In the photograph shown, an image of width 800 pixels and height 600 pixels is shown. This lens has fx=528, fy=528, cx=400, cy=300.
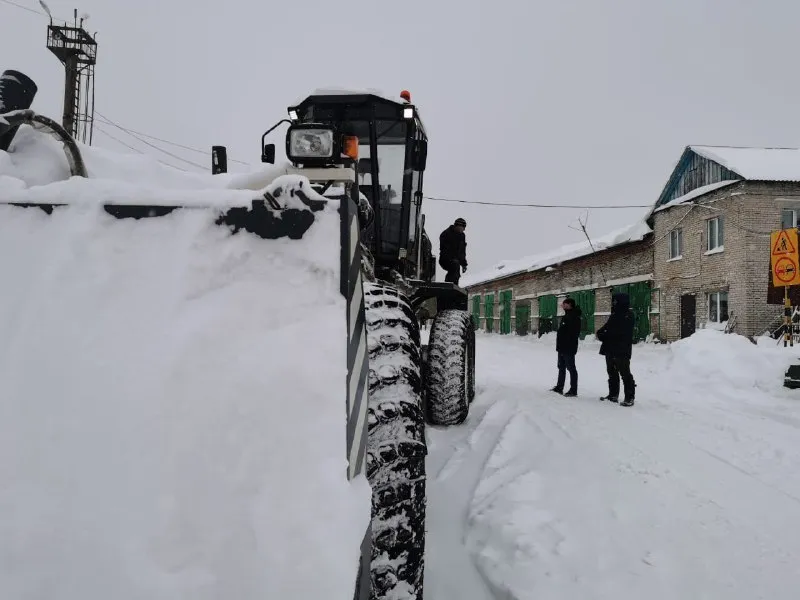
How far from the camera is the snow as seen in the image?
58.3 feet

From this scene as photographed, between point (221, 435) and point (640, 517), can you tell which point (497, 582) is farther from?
point (221, 435)

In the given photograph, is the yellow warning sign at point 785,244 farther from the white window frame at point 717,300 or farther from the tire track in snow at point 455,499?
the tire track in snow at point 455,499

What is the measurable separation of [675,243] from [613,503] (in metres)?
19.8

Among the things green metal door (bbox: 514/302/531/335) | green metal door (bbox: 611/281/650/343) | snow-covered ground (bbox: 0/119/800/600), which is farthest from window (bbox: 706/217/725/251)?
snow-covered ground (bbox: 0/119/800/600)

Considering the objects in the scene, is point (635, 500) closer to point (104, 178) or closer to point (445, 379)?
point (445, 379)

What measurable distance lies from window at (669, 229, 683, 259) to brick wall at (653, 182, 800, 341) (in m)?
0.31

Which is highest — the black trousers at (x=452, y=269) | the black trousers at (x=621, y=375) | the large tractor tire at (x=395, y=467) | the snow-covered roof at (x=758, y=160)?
the snow-covered roof at (x=758, y=160)

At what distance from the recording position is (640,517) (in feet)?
10.4

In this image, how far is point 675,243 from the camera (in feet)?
67.2

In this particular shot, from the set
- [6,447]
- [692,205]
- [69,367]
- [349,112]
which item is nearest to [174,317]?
[69,367]

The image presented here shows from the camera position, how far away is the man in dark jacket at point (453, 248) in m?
7.01

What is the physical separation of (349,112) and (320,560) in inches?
155

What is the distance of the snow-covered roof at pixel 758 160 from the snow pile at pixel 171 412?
19.7 metres

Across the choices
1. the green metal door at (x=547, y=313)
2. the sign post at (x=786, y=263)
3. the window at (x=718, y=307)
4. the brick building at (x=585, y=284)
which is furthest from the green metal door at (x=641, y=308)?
the sign post at (x=786, y=263)
